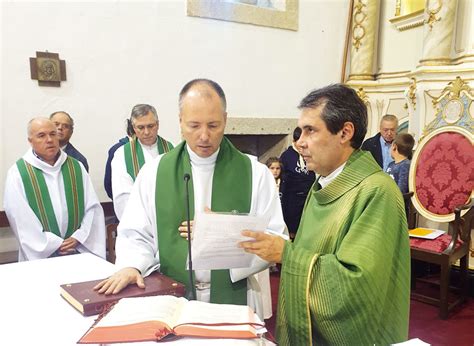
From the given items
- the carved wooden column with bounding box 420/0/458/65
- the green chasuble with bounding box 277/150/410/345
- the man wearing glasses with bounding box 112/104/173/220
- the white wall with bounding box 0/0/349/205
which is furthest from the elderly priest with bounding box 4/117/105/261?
the carved wooden column with bounding box 420/0/458/65

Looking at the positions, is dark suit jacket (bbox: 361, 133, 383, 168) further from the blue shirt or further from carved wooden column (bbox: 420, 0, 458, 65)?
carved wooden column (bbox: 420, 0, 458, 65)

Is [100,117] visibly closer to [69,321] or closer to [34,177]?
[34,177]

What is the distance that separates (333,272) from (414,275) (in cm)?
371

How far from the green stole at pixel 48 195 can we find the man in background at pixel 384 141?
316cm

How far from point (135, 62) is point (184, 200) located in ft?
10.9

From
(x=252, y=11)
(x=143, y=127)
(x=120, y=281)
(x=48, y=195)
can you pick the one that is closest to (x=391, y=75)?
(x=252, y=11)

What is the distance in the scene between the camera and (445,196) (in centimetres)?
416

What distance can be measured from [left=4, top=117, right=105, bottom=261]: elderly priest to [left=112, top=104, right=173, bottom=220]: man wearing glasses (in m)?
0.47

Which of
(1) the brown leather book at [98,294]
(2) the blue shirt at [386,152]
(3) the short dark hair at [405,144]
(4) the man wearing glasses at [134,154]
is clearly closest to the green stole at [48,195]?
(4) the man wearing glasses at [134,154]

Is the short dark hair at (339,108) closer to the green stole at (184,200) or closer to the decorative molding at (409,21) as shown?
the green stole at (184,200)

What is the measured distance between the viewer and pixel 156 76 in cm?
509

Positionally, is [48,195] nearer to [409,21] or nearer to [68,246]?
[68,246]

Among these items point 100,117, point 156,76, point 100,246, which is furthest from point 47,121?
point 156,76

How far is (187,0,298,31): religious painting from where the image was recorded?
5316mm
